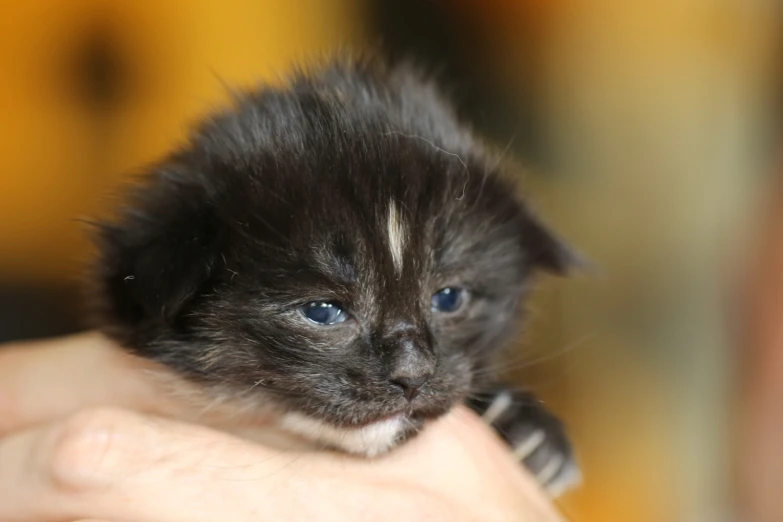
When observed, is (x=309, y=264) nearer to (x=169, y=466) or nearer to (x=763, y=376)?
(x=169, y=466)

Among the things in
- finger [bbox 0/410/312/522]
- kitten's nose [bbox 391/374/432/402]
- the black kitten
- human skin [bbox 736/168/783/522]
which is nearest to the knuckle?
finger [bbox 0/410/312/522]

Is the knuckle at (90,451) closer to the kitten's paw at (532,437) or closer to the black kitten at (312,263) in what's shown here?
the black kitten at (312,263)

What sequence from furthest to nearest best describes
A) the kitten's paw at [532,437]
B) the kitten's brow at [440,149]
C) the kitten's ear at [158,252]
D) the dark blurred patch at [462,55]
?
the dark blurred patch at [462,55] → the kitten's paw at [532,437] → the kitten's brow at [440,149] → the kitten's ear at [158,252]

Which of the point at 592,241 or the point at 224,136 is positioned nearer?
the point at 224,136

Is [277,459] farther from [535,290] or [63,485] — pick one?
[535,290]

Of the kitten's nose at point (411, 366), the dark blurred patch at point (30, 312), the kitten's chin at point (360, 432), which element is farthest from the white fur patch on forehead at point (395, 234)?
the dark blurred patch at point (30, 312)

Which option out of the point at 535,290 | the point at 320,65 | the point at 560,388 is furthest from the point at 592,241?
the point at 320,65
